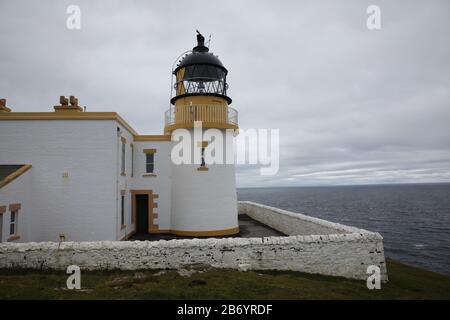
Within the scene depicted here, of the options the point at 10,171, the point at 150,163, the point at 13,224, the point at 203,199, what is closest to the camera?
the point at 13,224

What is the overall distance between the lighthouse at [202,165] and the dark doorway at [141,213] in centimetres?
158

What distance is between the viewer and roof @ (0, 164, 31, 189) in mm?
11041

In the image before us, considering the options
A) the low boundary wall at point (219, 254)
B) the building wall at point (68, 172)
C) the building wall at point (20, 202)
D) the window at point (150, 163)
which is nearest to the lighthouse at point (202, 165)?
the window at point (150, 163)

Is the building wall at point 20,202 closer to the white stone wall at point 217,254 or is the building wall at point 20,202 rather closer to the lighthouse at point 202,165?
the white stone wall at point 217,254

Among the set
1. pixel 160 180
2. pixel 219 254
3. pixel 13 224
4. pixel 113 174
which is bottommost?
pixel 219 254

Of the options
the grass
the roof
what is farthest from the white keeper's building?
the grass

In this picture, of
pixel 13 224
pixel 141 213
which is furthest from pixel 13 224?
pixel 141 213

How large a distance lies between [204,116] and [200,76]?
2373mm

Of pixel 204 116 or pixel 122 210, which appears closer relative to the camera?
pixel 122 210

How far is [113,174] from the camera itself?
1303 centimetres

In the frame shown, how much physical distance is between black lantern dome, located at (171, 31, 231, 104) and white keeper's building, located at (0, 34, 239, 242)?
5 cm

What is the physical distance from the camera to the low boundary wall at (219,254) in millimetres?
9406

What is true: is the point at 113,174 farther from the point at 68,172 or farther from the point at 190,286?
the point at 190,286

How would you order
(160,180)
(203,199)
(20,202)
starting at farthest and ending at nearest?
1. (160,180)
2. (203,199)
3. (20,202)
